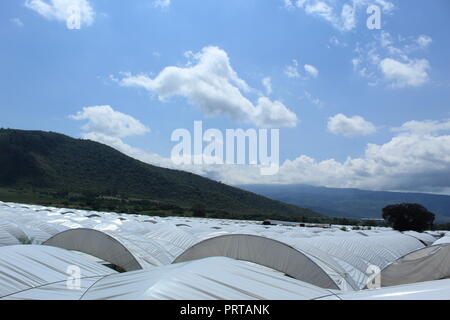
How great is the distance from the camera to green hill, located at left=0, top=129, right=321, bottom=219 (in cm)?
7550

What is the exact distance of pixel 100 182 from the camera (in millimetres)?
91500

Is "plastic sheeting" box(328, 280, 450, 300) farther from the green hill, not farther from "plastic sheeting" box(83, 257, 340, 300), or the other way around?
the green hill

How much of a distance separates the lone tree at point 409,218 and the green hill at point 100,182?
93.4 ft

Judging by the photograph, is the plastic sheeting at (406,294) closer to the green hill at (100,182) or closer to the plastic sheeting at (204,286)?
the plastic sheeting at (204,286)

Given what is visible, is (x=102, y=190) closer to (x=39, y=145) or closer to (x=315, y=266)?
(x=39, y=145)

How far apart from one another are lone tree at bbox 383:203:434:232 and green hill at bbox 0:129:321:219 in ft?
93.4

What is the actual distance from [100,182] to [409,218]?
72113 millimetres

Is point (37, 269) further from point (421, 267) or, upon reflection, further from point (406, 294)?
point (421, 267)

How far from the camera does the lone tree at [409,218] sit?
2447 inches

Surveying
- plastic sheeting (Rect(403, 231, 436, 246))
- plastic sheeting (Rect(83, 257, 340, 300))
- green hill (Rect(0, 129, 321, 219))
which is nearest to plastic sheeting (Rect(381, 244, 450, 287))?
plastic sheeting (Rect(83, 257, 340, 300))

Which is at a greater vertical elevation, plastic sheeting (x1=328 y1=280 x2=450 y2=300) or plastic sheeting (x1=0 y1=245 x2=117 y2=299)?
plastic sheeting (x1=328 y1=280 x2=450 y2=300)

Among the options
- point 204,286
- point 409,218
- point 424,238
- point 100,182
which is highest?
point 100,182

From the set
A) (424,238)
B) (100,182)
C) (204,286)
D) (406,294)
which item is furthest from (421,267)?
(100,182)

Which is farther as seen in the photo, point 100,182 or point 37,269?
point 100,182
